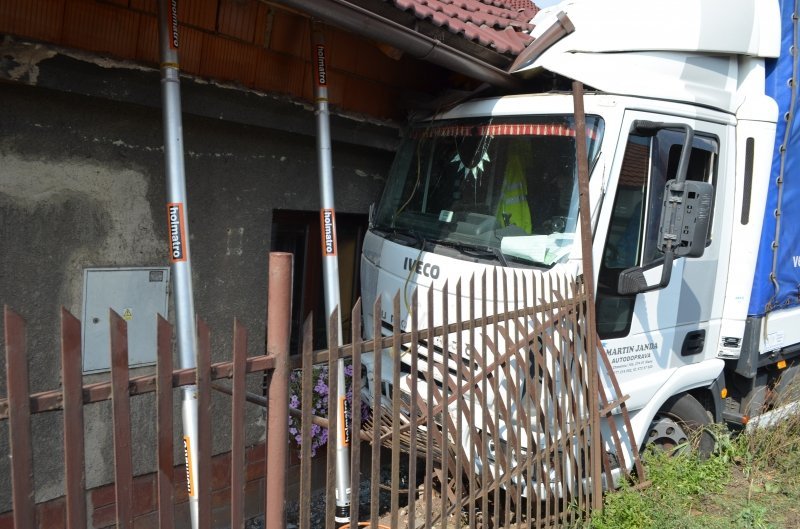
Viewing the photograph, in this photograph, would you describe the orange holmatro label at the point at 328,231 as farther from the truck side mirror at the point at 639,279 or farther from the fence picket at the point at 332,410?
the fence picket at the point at 332,410

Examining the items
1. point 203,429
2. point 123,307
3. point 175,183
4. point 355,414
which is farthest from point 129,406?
point 123,307

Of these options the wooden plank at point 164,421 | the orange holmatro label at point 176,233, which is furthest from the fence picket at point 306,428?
the orange holmatro label at point 176,233

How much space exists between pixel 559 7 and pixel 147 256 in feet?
9.86

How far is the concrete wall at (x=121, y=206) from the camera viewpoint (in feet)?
10.9

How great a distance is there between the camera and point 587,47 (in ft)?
12.7

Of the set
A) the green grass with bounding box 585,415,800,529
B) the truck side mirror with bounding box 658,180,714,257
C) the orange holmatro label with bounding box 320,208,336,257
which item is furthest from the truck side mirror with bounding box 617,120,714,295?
the orange holmatro label with bounding box 320,208,336,257

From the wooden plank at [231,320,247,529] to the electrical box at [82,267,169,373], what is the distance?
6.38ft

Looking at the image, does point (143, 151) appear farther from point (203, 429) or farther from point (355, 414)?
point (203, 429)

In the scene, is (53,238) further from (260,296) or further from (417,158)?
(417,158)

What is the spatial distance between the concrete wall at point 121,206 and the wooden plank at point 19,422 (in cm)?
203

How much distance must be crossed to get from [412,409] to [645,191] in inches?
80.8

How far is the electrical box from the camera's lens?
11.8ft

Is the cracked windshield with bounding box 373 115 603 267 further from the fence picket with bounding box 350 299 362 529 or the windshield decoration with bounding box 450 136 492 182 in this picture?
the fence picket with bounding box 350 299 362 529

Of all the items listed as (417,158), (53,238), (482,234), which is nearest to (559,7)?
(417,158)
